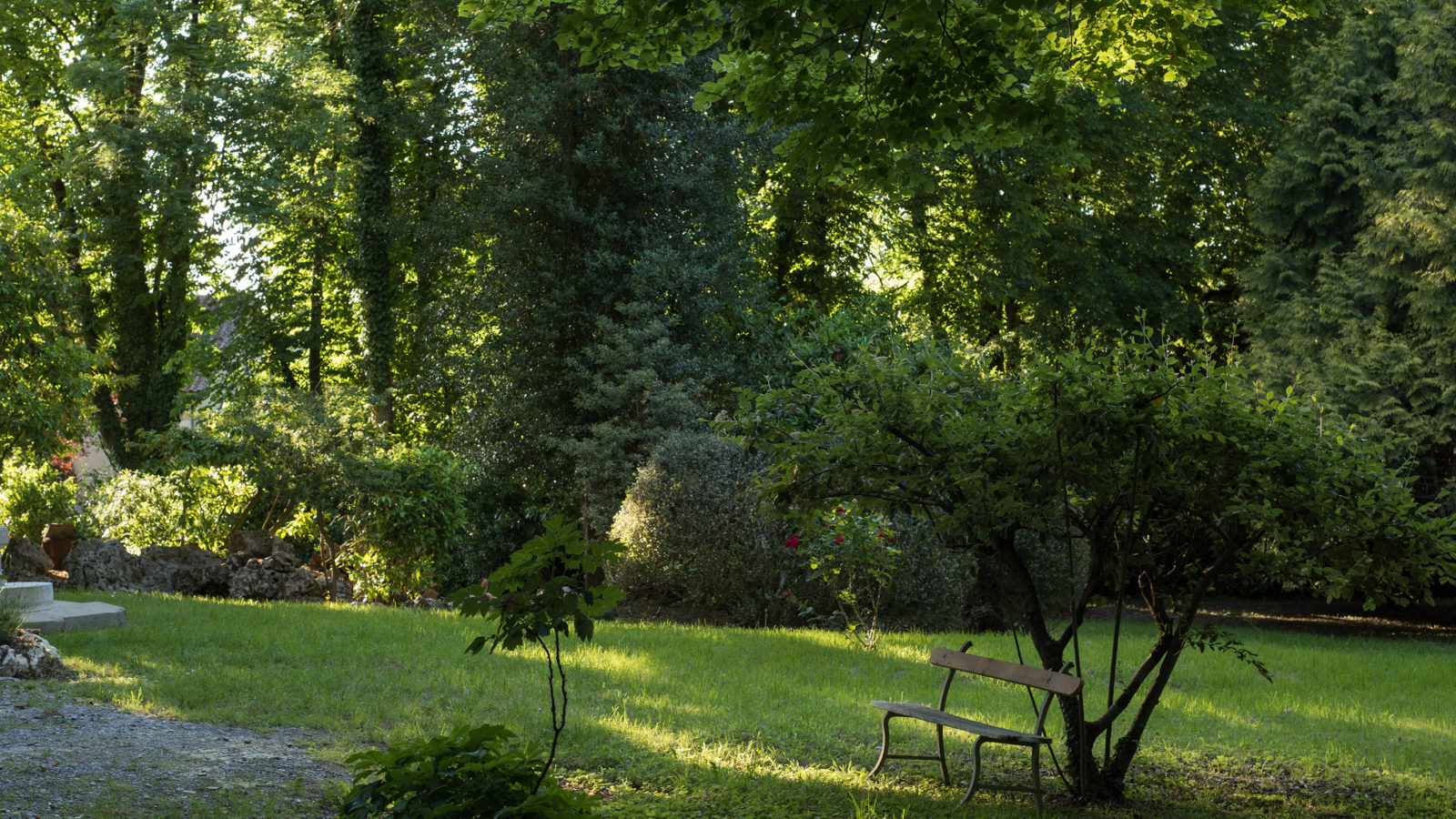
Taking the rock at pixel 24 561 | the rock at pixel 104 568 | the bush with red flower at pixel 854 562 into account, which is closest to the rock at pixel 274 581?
the rock at pixel 104 568

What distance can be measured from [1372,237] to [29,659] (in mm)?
17069

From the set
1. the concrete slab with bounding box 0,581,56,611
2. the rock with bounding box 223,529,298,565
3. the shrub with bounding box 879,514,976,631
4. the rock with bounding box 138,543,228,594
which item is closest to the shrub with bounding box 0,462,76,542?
the rock with bounding box 138,543,228,594

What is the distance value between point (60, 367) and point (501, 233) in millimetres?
6566

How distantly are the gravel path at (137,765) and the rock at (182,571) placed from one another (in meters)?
7.55

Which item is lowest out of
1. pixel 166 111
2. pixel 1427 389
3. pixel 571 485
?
pixel 571 485

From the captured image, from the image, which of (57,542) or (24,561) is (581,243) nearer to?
(57,542)

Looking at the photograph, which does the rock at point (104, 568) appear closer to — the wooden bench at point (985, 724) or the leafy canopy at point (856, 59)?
the leafy canopy at point (856, 59)

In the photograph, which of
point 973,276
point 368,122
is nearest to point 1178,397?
point 973,276

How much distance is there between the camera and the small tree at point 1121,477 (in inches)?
212

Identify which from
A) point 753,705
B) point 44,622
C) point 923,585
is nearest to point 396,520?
point 44,622

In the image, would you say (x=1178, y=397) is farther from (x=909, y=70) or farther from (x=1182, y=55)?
(x=1182, y=55)

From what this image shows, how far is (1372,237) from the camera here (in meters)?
15.9

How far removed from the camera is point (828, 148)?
714cm

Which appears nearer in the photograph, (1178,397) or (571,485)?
(1178,397)
